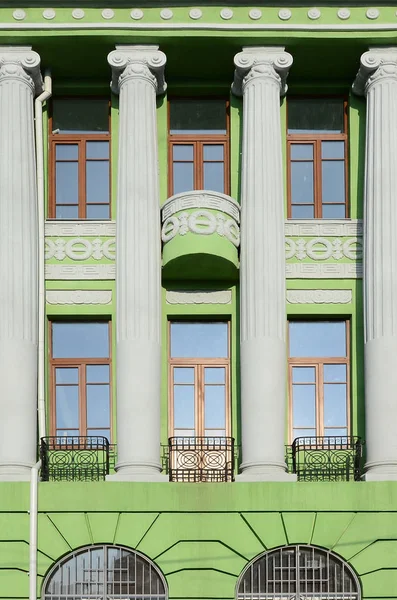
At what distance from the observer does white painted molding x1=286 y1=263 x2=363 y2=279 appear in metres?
38.1

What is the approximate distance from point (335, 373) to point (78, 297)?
5562 millimetres

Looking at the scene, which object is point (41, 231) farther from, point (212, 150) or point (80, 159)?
point (212, 150)

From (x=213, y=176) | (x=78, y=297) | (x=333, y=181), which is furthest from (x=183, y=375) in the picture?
(x=333, y=181)

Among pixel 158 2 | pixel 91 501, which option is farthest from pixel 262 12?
pixel 91 501

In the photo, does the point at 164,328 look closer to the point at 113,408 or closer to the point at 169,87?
the point at 113,408

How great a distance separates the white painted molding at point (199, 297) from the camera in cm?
3825

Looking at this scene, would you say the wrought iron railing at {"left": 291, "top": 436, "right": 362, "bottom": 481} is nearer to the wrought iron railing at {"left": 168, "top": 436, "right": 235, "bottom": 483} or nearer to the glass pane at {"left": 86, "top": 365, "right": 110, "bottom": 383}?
the wrought iron railing at {"left": 168, "top": 436, "right": 235, "bottom": 483}

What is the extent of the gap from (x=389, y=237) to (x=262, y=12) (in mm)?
5459

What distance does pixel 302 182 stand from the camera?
39.3 m

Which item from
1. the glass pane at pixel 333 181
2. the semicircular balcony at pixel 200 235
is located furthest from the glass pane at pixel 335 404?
the glass pane at pixel 333 181

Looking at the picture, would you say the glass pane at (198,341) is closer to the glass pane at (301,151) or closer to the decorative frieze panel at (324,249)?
the decorative frieze panel at (324,249)

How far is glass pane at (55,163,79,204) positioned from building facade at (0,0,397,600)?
0.18 ft

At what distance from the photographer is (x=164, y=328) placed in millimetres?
38156

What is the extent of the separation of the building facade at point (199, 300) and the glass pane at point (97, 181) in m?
0.05
